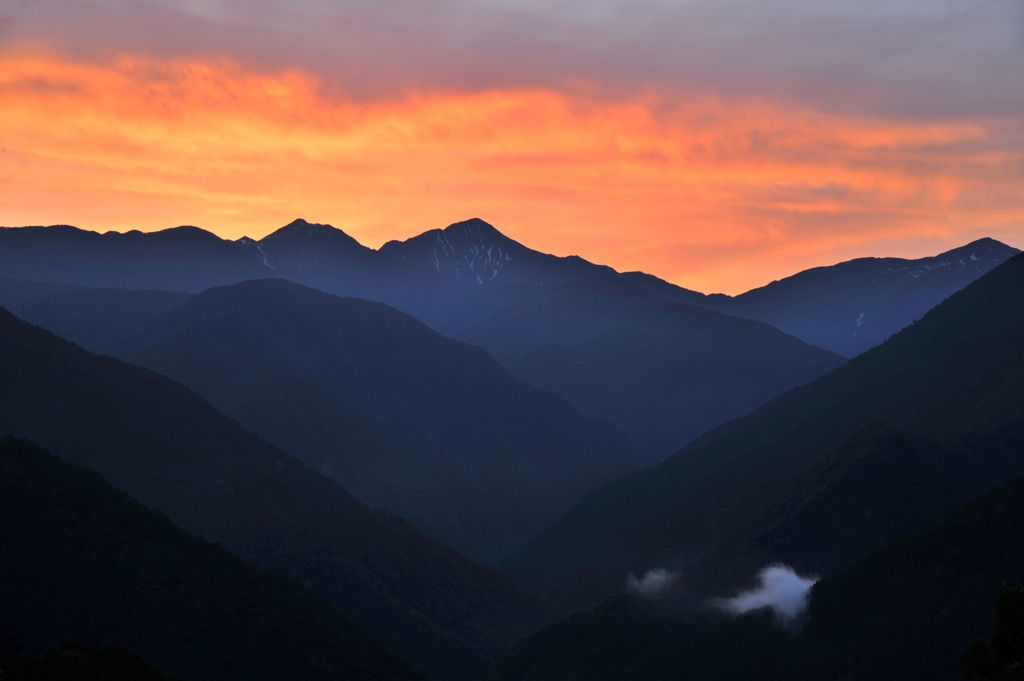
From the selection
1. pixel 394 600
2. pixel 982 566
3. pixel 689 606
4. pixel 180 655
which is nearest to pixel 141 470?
pixel 394 600

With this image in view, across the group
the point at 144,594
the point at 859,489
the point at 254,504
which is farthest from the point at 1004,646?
the point at 254,504

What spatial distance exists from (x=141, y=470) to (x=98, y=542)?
4963 centimetres

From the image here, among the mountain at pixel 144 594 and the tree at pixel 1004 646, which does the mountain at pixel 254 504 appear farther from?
the tree at pixel 1004 646

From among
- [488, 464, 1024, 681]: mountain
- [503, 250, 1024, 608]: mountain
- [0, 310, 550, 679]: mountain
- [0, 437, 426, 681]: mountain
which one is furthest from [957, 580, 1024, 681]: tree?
[0, 310, 550, 679]: mountain

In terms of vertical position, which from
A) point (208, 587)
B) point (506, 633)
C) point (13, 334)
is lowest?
point (506, 633)

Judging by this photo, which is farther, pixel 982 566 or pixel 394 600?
pixel 394 600

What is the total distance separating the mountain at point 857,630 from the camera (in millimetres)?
119812

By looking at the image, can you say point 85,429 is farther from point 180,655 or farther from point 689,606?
point 689,606

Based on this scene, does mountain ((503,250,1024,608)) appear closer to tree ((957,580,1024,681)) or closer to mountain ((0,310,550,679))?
mountain ((0,310,550,679))

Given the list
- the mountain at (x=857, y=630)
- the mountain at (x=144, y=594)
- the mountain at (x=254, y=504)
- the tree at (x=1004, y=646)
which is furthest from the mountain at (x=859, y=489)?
the tree at (x=1004, y=646)

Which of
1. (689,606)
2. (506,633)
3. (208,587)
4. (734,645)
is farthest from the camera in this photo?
(506,633)

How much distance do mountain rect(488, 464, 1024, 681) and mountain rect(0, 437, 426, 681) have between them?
3086cm

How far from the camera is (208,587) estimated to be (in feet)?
399

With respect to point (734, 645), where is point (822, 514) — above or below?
above
